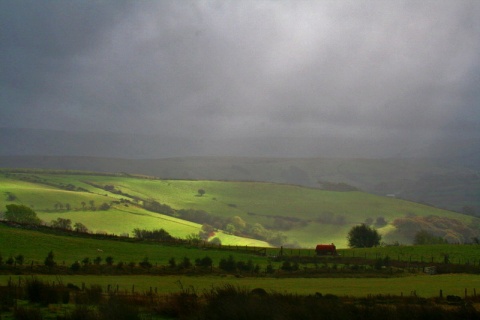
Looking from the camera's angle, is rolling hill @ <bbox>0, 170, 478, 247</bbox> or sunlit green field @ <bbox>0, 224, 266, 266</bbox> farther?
rolling hill @ <bbox>0, 170, 478, 247</bbox>

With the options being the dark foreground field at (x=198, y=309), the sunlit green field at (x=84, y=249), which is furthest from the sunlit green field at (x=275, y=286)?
the sunlit green field at (x=84, y=249)

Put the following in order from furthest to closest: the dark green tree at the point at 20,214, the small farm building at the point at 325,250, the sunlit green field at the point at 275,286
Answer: the dark green tree at the point at 20,214, the small farm building at the point at 325,250, the sunlit green field at the point at 275,286

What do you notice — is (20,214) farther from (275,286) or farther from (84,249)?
(275,286)

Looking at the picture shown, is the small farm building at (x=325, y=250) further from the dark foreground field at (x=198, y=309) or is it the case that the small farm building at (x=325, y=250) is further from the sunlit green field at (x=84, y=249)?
the dark foreground field at (x=198, y=309)

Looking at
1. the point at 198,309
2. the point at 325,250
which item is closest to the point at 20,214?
the point at 325,250

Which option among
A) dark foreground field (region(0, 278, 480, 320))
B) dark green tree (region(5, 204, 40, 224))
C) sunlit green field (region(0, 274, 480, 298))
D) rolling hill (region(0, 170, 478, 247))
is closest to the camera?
dark foreground field (region(0, 278, 480, 320))

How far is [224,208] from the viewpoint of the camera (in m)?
166

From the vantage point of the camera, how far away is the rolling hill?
12612 cm

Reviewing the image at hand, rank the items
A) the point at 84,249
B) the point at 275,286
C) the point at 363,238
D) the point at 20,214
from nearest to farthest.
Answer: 1. the point at 275,286
2. the point at 84,249
3. the point at 363,238
4. the point at 20,214

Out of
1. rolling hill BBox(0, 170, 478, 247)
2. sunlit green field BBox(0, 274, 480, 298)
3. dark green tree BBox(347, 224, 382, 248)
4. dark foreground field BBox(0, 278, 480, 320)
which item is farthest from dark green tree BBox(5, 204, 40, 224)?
dark foreground field BBox(0, 278, 480, 320)

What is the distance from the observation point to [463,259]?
59.6 metres

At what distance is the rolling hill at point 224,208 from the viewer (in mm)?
126125

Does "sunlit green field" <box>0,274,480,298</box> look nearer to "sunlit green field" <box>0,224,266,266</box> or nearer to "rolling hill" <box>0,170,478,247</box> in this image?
"sunlit green field" <box>0,224,266,266</box>

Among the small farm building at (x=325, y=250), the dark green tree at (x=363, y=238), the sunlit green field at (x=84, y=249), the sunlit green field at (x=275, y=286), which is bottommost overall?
the sunlit green field at (x=275, y=286)
